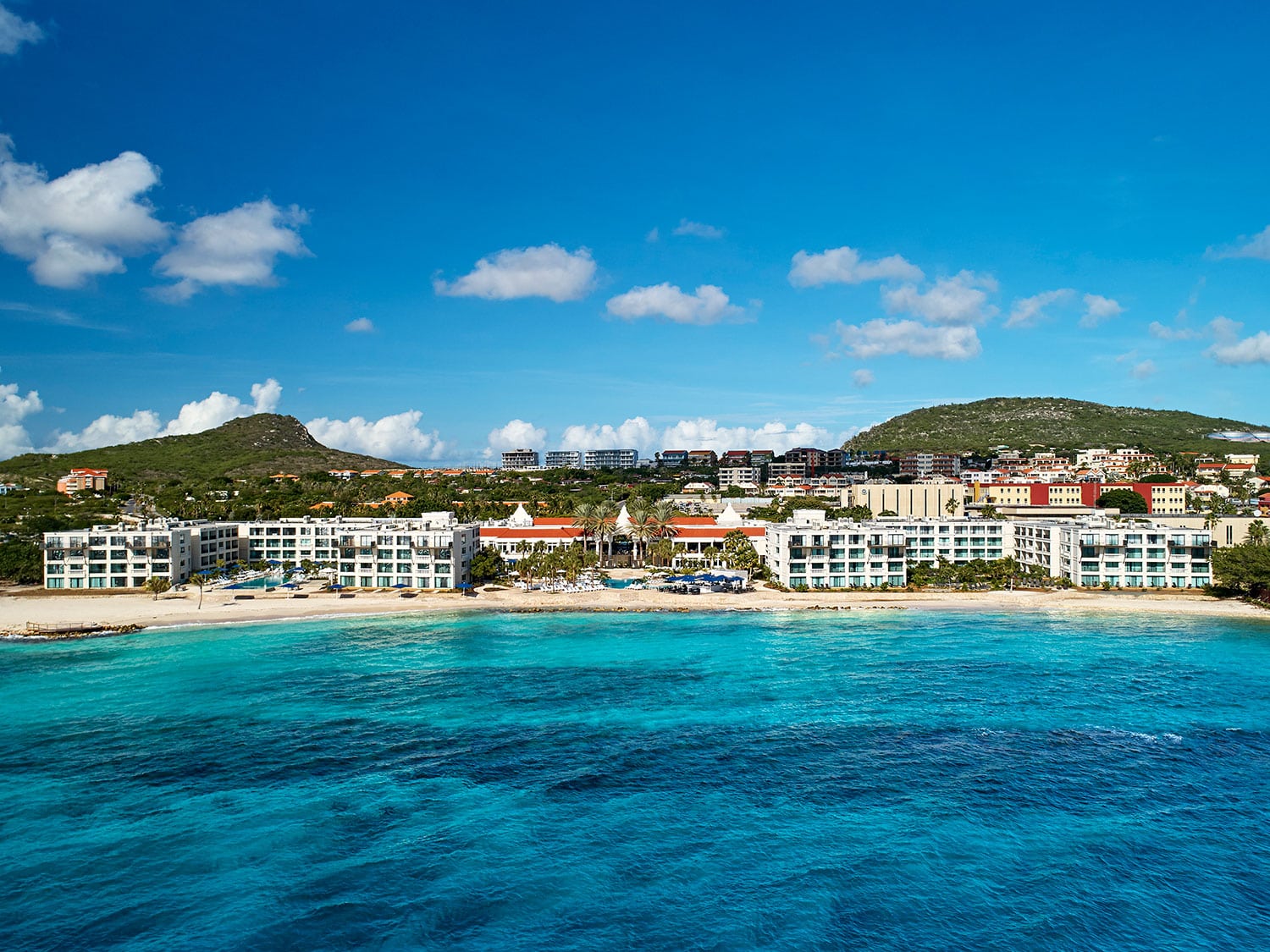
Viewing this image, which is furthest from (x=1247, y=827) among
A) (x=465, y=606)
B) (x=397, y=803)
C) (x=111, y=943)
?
(x=465, y=606)

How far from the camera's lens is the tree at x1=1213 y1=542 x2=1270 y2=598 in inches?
2630

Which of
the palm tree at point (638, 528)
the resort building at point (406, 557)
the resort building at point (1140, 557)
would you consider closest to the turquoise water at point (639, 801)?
the resort building at point (1140, 557)

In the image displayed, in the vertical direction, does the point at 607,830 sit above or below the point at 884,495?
below

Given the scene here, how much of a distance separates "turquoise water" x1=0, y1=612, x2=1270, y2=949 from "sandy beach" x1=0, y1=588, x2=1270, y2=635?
1302 centimetres

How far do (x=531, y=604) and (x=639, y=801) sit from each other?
4059cm

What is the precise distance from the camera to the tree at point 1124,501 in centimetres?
11644

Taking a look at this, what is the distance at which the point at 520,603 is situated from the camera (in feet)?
227

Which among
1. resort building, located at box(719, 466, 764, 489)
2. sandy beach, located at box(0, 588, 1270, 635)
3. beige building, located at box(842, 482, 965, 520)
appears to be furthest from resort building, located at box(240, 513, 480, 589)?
resort building, located at box(719, 466, 764, 489)

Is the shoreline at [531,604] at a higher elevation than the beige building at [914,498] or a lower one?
lower

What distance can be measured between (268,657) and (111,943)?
3059 centimetres

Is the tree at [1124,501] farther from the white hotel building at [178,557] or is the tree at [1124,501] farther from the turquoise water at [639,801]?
the white hotel building at [178,557]

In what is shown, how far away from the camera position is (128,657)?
2005 inches

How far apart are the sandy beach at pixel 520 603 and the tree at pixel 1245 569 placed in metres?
2.42

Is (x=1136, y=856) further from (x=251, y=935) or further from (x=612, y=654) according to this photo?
(x=612, y=654)
